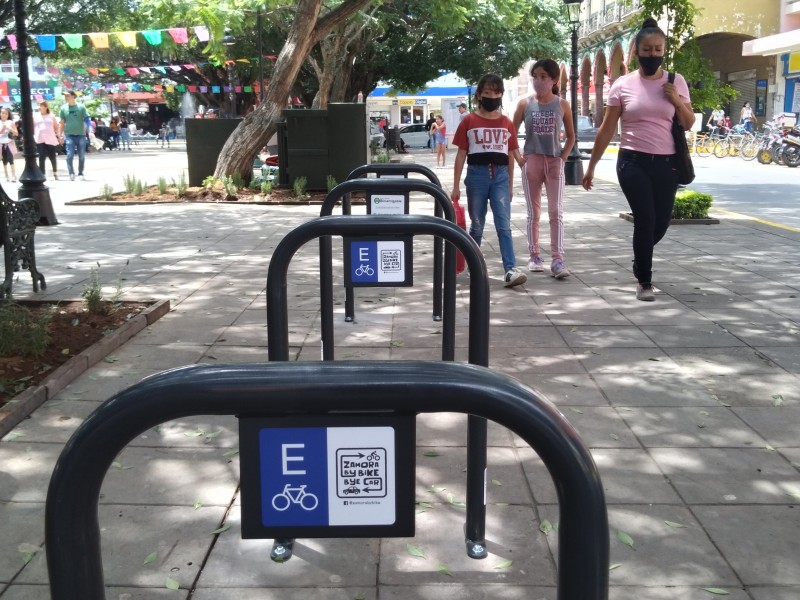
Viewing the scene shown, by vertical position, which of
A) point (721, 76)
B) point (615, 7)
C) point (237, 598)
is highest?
point (615, 7)

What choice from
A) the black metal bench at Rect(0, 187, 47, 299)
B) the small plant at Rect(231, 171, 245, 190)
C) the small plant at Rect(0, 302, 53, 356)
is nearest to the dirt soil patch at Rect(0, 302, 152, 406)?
the small plant at Rect(0, 302, 53, 356)

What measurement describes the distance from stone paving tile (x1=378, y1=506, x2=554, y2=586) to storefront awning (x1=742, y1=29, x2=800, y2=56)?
3160 centimetres

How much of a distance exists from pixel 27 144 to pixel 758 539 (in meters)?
11.6

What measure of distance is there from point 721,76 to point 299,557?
45921 mm

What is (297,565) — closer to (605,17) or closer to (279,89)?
(279,89)

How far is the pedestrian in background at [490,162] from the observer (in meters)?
7.57

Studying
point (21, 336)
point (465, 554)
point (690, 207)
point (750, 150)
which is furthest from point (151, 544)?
point (750, 150)

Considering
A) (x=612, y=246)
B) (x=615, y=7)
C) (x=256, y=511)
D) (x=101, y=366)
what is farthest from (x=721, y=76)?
(x=256, y=511)

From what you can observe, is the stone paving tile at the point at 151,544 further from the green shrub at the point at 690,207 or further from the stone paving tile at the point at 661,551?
the green shrub at the point at 690,207

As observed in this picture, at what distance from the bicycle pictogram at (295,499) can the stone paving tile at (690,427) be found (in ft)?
9.45

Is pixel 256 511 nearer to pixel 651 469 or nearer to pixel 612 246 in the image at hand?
pixel 651 469

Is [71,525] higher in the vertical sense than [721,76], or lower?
lower

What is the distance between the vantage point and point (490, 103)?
7480 mm

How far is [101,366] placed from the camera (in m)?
5.40
